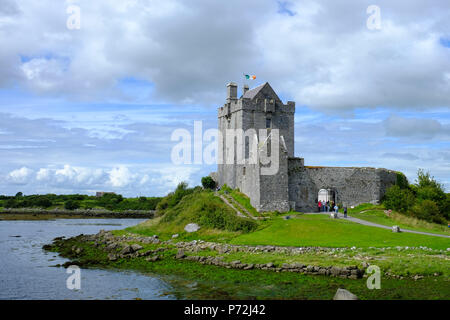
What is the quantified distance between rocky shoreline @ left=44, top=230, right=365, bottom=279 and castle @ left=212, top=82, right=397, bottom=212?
933cm

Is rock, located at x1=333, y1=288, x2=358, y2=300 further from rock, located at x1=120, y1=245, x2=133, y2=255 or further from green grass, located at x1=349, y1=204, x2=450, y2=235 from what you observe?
green grass, located at x1=349, y1=204, x2=450, y2=235

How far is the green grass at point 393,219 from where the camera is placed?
31.1m

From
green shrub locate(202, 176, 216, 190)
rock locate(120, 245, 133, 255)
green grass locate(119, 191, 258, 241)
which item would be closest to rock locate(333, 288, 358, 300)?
green grass locate(119, 191, 258, 241)

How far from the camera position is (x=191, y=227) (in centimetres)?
3353

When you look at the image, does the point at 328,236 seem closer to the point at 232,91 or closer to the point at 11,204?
the point at 232,91

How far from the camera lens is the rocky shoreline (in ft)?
64.4

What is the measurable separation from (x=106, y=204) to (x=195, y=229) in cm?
7870

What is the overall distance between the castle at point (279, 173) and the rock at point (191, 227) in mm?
5840

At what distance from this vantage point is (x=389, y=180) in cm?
4181

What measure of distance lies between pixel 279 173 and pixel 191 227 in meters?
9.13

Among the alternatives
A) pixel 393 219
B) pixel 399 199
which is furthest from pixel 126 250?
pixel 399 199

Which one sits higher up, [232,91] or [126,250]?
[232,91]
